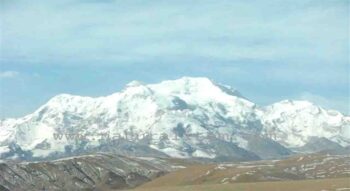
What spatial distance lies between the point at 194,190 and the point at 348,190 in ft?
142

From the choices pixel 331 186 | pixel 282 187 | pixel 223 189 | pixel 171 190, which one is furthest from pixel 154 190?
pixel 331 186

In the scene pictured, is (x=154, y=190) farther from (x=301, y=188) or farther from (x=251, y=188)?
(x=301, y=188)

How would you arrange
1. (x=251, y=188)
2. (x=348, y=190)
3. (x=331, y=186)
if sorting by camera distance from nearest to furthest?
(x=348, y=190), (x=331, y=186), (x=251, y=188)

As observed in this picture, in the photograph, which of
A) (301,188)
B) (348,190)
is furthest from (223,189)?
(348,190)

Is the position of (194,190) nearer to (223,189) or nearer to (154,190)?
(223,189)

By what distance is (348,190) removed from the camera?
5866 inches

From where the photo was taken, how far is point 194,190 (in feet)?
575

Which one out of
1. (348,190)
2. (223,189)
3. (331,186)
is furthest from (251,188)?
(348,190)

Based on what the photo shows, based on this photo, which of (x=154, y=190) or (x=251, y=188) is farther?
(x=154, y=190)

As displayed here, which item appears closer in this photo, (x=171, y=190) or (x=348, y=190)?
(x=348, y=190)

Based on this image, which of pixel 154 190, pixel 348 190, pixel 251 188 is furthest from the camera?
pixel 154 190

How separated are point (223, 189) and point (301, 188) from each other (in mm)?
21282

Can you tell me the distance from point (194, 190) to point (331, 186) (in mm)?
35886

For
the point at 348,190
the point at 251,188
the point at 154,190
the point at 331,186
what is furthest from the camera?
the point at 154,190
